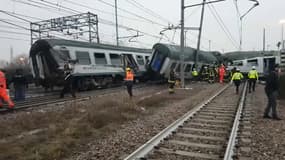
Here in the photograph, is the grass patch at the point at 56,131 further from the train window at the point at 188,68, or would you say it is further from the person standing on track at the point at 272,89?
the train window at the point at 188,68

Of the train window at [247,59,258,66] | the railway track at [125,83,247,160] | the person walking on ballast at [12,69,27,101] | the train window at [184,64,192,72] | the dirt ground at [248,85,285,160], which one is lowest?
the dirt ground at [248,85,285,160]

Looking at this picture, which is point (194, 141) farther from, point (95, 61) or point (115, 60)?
point (115, 60)

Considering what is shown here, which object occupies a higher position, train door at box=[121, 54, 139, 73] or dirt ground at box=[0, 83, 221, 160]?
train door at box=[121, 54, 139, 73]

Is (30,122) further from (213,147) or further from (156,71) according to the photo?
(156,71)

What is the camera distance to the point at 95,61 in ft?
56.3

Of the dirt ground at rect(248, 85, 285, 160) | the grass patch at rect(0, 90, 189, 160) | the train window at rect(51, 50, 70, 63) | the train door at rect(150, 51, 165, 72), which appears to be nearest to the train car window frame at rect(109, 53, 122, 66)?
the train door at rect(150, 51, 165, 72)

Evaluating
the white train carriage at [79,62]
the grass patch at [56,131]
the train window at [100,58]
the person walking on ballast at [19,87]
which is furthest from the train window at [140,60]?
the grass patch at [56,131]

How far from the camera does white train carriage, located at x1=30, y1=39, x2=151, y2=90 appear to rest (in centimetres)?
1488

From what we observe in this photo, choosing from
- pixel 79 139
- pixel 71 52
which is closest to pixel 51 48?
pixel 71 52

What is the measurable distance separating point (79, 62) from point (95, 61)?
158cm

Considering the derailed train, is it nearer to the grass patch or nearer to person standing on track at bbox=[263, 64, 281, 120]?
the grass patch

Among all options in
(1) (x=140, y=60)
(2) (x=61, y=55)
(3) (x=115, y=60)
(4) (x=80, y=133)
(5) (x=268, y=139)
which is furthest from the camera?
(1) (x=140, y=60)

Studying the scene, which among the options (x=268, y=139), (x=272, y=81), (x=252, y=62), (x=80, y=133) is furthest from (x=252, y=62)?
(x=80, y=133)

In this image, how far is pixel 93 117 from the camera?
24.2 feet
